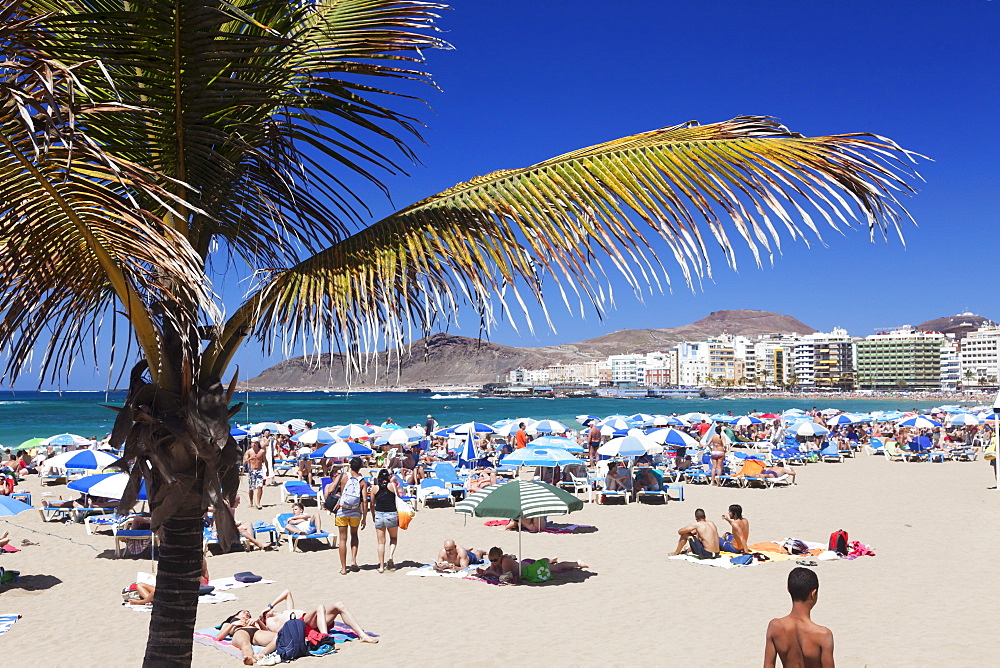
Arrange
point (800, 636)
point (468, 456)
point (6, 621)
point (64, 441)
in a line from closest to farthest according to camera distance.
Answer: point (800, 636) < point (6, 621) < point (468, 456) < point (64, 441)

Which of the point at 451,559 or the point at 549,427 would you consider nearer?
the point at 451,559

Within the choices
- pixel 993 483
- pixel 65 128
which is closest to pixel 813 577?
pixel 65 128

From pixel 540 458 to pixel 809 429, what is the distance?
14329 millimetres

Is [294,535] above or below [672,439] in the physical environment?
below

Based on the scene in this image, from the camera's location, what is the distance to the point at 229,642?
720 cm

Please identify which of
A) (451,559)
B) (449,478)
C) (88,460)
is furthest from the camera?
(449,478)

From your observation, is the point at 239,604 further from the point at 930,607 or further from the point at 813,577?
the point at 930,607

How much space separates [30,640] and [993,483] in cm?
1941

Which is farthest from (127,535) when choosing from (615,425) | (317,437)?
(615,425)

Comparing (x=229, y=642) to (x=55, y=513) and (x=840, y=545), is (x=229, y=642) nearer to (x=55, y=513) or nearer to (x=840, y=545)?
(x=840, y=545)

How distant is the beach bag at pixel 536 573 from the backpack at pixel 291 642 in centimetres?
319

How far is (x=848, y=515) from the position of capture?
14391 mm


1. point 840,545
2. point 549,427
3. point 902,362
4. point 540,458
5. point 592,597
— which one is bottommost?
point 592,597

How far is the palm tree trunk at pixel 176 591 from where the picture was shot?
3061mm
